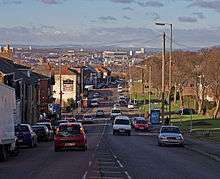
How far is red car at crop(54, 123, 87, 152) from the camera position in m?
39.9

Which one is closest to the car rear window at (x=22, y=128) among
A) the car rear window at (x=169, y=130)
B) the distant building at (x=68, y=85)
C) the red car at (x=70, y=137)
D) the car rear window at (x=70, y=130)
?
the red car at (x=70, y=137)

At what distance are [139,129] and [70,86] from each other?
267ft

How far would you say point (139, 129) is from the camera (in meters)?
85.2

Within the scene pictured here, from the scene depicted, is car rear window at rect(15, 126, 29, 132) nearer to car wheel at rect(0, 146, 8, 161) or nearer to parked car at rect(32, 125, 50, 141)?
parked car at rect(32, 125, 50, 141)

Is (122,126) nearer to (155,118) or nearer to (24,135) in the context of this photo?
(155,118)

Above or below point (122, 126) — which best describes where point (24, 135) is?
above

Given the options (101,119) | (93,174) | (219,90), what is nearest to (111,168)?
(93,174)

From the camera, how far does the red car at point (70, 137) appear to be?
131 ft

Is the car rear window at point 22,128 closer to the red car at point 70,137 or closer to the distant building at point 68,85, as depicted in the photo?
the red car at point 70,137

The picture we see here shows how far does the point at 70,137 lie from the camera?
40.0 meters

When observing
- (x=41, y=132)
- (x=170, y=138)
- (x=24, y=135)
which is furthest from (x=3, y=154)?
(x=41, y=132)

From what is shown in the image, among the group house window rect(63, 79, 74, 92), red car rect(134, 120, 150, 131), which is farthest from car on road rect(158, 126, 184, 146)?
house window rect(63, 79, 74, 92)

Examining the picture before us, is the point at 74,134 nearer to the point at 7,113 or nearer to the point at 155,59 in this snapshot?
the point at 7,113

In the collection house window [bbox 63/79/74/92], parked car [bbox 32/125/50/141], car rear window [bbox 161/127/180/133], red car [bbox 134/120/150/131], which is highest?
house window [bbox 63/79/74/92]
